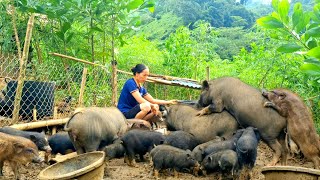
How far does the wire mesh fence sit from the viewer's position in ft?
24.4

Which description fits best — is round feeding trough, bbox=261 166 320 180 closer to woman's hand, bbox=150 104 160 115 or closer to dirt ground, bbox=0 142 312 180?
dirt ground, bbox=0 142 312 180

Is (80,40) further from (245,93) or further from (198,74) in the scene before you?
(245,93)

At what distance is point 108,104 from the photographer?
9.61 meters

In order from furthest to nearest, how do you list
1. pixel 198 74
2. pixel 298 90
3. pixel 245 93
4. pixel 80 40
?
pixel 198 74 → pixel 80 40 → pixel 298 90 → pixel 245 93

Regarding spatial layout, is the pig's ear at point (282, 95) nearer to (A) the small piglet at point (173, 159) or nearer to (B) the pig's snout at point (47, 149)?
(A) the small piglet at point (173, 159)

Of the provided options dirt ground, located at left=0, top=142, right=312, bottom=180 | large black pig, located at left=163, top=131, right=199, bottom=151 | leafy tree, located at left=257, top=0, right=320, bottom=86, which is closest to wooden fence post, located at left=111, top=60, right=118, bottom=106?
dirt ground, located at left=0, top=142, right=312, bottom=180

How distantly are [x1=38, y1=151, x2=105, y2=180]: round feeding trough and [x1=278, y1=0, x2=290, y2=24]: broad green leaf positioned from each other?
2616 millimetres

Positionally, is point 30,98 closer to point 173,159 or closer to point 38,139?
point 38,139

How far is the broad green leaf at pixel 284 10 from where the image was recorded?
314cm

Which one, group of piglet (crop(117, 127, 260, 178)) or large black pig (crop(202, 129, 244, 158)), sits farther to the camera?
large black pig (crop(202, 129, 244, 158))

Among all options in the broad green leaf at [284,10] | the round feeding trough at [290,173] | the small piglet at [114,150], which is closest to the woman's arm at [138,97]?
the small piglet at [114,150]

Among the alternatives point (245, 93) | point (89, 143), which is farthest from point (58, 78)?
point (245, 93)

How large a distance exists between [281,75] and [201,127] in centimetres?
344

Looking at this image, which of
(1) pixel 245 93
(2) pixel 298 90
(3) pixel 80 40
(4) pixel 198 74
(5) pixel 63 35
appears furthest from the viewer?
(4) pixel 198 74
